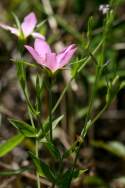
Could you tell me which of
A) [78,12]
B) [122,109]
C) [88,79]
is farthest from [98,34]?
[122,109]

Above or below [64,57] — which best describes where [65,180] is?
below

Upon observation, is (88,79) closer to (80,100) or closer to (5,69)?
(80,100)

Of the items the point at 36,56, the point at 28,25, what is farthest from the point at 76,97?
the point at 36,56

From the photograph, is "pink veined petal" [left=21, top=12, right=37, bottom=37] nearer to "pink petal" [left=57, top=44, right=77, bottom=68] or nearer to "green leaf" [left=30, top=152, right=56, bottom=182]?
"pink petal" [left=57, top=44, right=77, bottom=68]

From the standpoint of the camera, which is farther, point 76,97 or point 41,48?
point 76,97

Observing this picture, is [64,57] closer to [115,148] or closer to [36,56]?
[36,56]

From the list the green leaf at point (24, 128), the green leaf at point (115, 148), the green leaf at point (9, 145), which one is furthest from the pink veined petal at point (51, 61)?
the green leaf at point (115, 148)

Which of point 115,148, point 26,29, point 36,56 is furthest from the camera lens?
point 115,148

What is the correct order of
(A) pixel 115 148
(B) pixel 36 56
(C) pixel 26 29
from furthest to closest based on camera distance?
(A) pixel 115 148
(C) pixel 26 29
(B) pixel 36 56

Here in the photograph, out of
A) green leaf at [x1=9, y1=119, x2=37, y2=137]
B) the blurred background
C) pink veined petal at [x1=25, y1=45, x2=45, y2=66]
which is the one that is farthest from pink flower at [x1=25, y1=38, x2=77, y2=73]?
the blurred background
